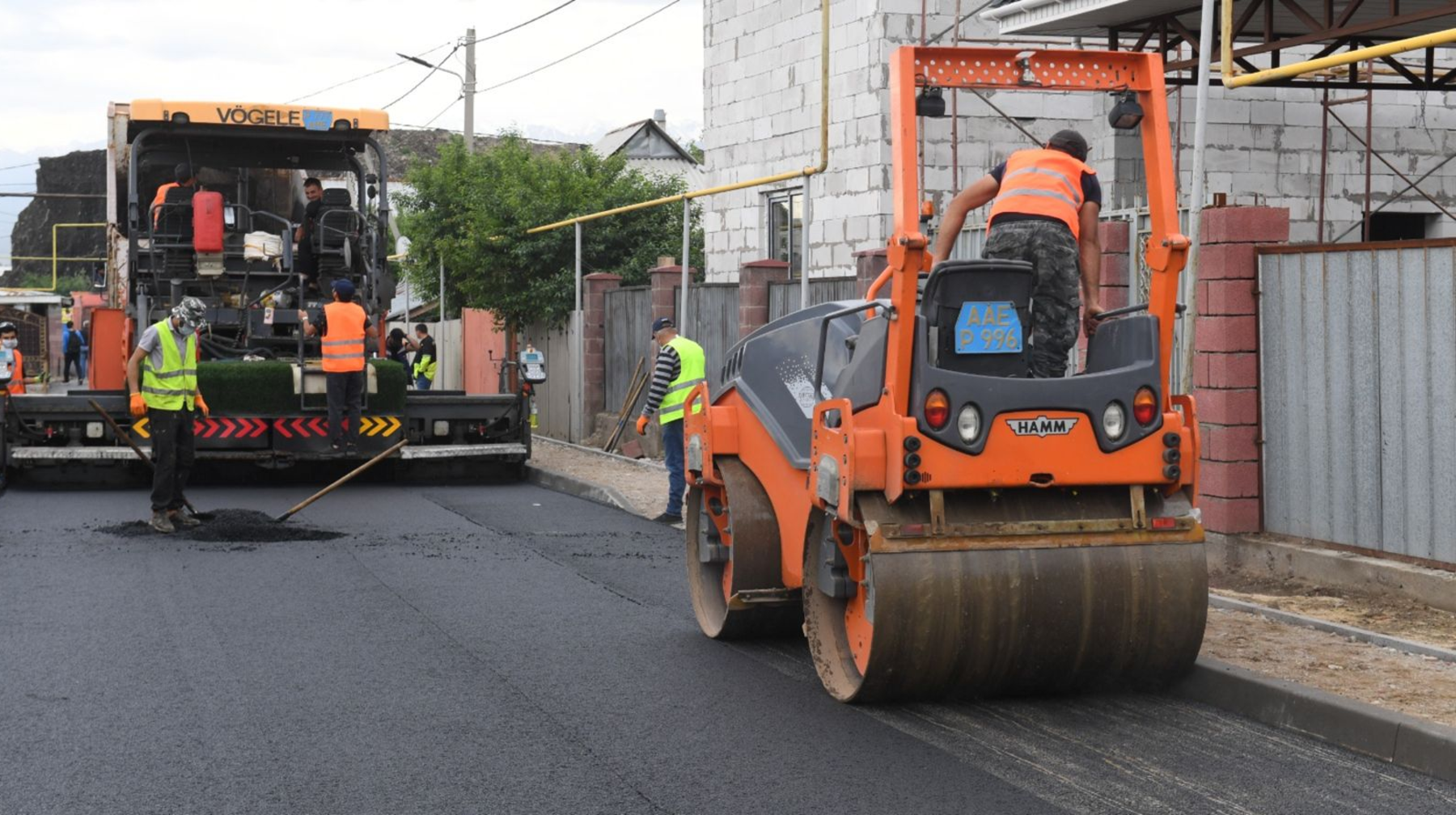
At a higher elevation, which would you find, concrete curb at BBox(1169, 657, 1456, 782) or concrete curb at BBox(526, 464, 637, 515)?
concrete curb at BBox(526, 464, 637, 515)

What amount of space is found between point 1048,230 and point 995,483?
3.49 feet

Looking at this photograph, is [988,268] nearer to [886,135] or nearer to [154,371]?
[154,371]

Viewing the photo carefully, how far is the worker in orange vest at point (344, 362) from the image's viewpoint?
48.6 ft

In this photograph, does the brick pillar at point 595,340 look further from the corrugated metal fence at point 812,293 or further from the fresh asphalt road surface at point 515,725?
the fresh asphalt road surface at point 515,725

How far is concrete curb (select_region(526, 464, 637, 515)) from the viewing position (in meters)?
14.4

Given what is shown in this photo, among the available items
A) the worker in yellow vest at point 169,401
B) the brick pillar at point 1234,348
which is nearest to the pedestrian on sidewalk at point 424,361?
the worker in yellow vest at point 169,401

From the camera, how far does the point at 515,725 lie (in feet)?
20.4

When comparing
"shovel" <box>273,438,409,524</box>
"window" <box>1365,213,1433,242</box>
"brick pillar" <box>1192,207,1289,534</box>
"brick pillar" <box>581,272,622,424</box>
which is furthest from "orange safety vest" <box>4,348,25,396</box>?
"window" <box>1365,213,1433,242</box>

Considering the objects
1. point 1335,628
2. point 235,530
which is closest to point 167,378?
point 235,530

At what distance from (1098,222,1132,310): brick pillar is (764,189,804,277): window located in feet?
28.8

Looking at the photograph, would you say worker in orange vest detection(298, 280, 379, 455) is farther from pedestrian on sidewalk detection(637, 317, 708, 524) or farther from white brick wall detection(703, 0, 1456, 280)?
white brick wall detection(703, 0, 1456, 280)

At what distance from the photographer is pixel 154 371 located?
12.2m

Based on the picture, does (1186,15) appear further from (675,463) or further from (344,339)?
(344,339)

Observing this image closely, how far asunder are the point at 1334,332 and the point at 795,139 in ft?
37.2
